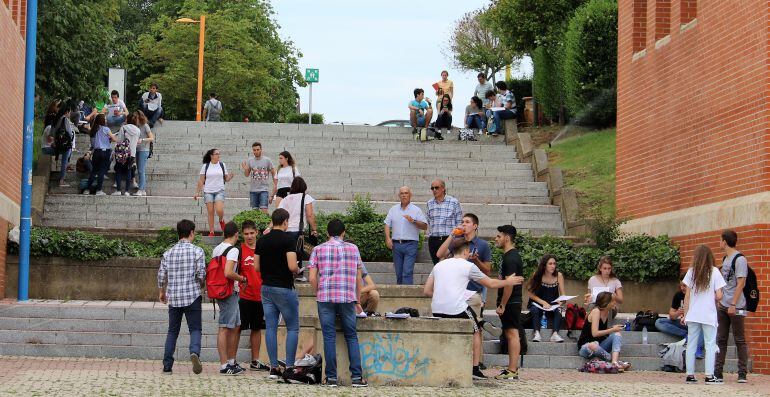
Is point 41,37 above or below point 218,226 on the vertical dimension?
above

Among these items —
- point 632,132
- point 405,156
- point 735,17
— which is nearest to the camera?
point 735,17

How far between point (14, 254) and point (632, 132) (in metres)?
9.97

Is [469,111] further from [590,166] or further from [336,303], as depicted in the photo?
[336,303]

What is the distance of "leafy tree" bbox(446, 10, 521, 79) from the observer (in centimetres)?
6019

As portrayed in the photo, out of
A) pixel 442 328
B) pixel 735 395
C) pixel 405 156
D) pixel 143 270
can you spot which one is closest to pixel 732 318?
pixel 735 395

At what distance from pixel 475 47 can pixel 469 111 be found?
95.3 ft

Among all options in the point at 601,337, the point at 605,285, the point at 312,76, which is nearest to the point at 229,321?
the point at 601,337

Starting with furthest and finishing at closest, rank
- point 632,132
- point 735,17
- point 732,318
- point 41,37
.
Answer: point 41,37
point 632,132
point 735,17
point 732,318

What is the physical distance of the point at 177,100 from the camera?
64.7 meters

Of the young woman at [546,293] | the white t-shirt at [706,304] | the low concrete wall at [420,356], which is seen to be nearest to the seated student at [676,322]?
the young woman at [546,293]

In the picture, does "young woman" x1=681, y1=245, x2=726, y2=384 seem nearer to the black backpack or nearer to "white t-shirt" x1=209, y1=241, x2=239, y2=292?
the black backpack

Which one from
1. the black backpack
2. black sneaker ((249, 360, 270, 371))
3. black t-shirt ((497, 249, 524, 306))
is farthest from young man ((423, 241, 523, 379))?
the black backpack

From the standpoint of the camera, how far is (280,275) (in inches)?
570

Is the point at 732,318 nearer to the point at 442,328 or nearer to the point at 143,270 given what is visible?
the point at 442,328
